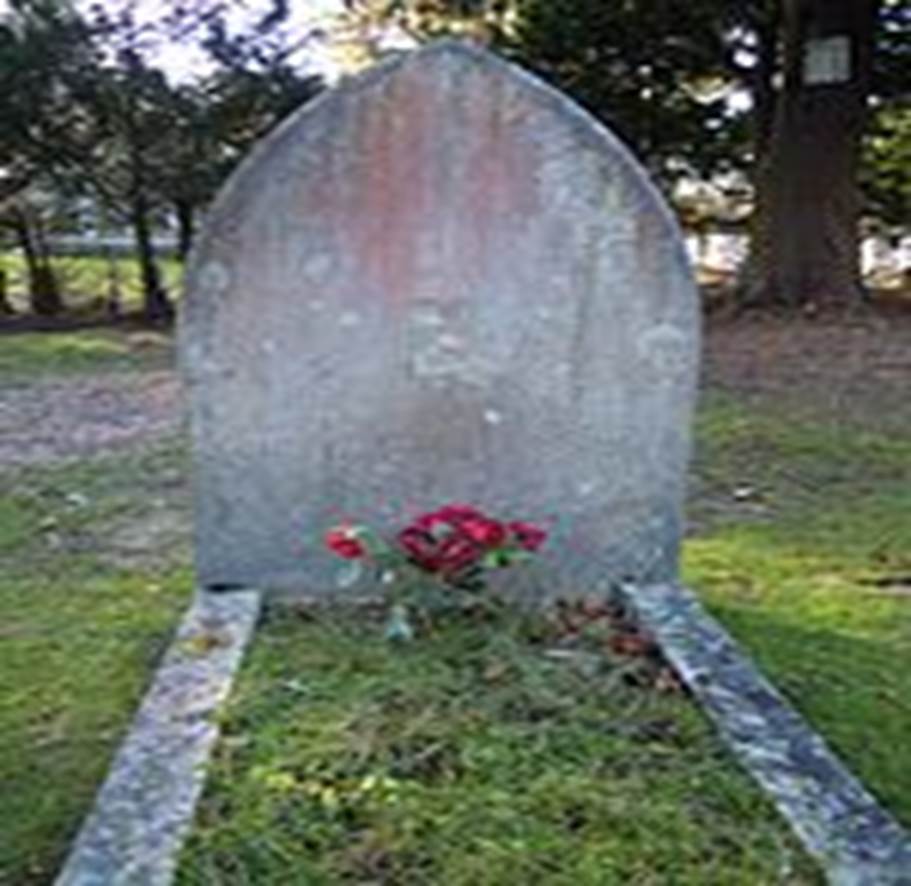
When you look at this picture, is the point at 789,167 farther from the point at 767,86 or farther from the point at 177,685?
the point at 177,685

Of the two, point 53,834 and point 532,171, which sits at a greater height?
point 532,171

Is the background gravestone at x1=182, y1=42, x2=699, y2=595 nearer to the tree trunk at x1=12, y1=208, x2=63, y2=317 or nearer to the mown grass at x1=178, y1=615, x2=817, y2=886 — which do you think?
the mown grass at x1=178, y1=615, x2=817, y2=886

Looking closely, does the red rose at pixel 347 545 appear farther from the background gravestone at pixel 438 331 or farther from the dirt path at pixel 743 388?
the dirt path at pixel 743 388

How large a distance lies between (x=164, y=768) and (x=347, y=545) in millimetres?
988

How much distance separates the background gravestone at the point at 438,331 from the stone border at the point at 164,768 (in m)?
0.48

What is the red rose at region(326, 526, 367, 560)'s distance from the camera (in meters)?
3.58

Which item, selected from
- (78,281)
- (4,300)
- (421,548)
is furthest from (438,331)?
(78,281)

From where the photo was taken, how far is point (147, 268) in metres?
13.2

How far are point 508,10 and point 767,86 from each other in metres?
2.40

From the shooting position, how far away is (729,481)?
6.48 m

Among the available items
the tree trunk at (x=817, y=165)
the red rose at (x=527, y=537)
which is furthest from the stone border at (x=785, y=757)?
the tree trunk at (x=817, y=165)

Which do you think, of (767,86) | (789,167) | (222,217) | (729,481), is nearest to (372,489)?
(222,217)

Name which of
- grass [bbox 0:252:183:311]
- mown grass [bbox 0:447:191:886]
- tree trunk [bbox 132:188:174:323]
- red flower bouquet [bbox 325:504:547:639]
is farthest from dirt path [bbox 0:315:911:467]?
grass [bbox 0:252:183:311]

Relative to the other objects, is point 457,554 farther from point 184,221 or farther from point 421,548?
point 184,221
